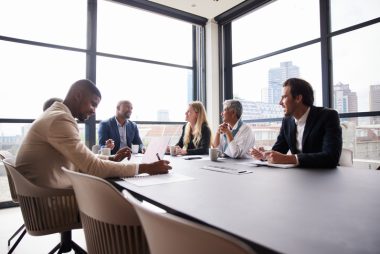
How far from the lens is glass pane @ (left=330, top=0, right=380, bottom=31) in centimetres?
310

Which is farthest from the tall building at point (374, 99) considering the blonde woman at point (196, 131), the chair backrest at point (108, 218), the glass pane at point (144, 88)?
the chair backrest at point (108, 218)

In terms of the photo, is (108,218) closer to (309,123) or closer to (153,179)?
(153,179)

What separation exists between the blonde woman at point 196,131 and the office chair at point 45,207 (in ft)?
5.41

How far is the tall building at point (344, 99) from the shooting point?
326 centimetres

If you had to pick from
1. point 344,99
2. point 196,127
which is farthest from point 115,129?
point 344,99

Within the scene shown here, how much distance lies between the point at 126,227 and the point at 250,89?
4313 millimetres

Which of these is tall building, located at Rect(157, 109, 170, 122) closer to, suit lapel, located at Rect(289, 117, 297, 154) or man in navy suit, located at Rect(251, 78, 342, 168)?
man in navy suit, located at Rect(251, 78, 342, 168)

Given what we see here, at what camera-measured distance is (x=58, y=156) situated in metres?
1.45

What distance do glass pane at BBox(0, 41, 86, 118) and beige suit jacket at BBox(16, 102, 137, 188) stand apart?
2.12 meters

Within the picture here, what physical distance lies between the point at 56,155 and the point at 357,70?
3.55 metres

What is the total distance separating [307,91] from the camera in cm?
199

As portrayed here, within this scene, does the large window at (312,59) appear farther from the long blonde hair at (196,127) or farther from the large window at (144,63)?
the long blonde hair at (196,127)

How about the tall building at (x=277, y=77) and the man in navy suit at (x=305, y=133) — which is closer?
the man in navy suit at (x=305, y=133)

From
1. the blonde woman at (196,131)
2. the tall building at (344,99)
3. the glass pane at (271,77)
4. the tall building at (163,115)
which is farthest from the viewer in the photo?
the tall building at (163,115)
